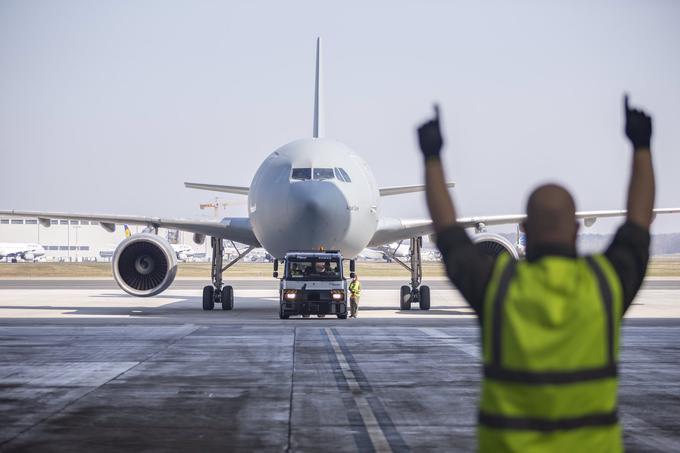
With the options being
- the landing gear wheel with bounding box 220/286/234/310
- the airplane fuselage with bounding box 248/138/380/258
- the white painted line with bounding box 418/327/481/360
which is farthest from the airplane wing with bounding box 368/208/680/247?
the white painted line with bounding box 418/327/481/360

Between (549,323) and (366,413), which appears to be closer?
(549,323)

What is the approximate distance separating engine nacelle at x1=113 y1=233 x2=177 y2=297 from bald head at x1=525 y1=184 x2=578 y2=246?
2448 cm

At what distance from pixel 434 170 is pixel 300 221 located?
66.9ft

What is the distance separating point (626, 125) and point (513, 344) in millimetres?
986

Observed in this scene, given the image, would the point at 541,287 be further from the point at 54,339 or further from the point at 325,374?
the point at 54,339

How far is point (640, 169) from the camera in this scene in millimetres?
3617

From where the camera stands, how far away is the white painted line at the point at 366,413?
795cm

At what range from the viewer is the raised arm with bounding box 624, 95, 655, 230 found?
3.58m

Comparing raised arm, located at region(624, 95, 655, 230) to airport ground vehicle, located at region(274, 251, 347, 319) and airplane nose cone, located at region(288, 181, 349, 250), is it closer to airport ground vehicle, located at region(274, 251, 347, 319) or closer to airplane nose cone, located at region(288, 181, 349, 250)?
airplane nose cone, located at region(288, 181, 349, 250)

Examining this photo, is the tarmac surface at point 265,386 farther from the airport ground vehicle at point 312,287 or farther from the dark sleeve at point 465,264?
the dark sleeve at point 465,264

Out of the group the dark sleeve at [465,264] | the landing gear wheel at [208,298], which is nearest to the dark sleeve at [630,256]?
the dark sleeve at [465,264]

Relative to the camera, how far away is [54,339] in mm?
17625

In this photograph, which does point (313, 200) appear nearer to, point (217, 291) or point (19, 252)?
point (217, 291)

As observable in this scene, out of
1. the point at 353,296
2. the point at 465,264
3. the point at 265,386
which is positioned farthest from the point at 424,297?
the point at 465,264
